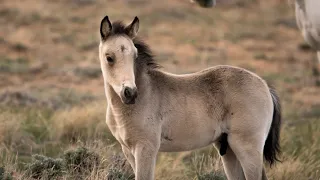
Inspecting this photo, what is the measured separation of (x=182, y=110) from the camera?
18.4ft

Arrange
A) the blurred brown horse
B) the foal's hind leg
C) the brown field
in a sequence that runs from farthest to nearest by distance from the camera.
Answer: the brown field → the blurred brown horse → the foal's hind leg

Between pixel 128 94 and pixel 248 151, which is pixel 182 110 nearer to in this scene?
pixel 248 151

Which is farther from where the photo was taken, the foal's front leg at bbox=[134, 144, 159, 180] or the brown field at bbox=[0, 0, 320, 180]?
the brown field at bbox=[0, 0, 320, 180]

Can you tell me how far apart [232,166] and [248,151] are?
1.48ft

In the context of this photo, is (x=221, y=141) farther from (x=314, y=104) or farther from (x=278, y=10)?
(x=278, y=10)

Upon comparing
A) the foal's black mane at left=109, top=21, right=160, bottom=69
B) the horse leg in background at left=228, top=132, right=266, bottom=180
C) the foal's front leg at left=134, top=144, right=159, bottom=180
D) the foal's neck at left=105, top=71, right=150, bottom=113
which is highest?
the foal's black mane at left=109, top=21, right=160, bottom=69

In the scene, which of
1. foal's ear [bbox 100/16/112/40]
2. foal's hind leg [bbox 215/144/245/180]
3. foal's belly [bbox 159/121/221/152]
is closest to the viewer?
foal's ear [bbox 100/16/112/40]

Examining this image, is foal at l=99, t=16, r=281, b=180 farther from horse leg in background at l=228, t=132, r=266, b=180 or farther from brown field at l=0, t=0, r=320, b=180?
brown field at l=0, t=0, r=320, b=180

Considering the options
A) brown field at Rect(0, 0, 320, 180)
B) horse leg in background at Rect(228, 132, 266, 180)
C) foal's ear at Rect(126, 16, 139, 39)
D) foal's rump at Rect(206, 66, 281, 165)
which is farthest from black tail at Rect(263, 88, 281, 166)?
foal's ear at Rect(126, 16, 139, 39)

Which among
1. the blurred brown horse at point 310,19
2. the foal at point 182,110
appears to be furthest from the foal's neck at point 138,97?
the blurred brown horse at point 310,19

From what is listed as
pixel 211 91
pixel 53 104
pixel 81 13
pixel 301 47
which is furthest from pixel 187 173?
pixel 81 13

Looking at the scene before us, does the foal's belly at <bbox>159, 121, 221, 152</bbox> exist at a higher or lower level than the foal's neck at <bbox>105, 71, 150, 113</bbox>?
lower

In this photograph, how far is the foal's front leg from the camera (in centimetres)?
526

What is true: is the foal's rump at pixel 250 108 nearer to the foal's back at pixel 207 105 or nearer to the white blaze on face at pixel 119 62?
the foal's back at pixel 207 105
